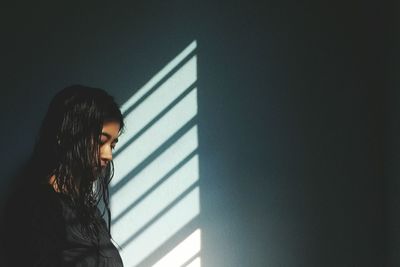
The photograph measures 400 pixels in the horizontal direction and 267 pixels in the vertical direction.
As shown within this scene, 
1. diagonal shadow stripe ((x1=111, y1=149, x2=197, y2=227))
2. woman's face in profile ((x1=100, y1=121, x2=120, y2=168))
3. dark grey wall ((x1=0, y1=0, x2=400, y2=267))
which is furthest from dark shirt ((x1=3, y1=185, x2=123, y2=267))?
dark grey wall ((x1=0, y1=0, x2=400, y2=267))

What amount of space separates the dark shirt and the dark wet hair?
6 cm

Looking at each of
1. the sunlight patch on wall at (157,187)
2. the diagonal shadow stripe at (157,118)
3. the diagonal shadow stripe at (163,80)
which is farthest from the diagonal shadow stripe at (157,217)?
the diagonal shadow stripe at (163,80)

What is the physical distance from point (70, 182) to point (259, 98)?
81 cm

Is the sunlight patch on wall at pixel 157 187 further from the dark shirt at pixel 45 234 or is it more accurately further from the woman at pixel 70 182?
the dark shirt at pixel 45 234

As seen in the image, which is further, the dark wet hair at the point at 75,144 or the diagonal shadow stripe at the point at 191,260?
the diagonal shadow stripe at the point at 191,260

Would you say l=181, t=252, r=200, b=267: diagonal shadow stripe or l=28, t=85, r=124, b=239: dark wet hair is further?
l=181, t=252, r=200, b=267: diagonal shadow stripe

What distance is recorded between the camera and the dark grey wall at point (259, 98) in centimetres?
184

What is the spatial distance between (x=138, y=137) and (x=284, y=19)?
0.74 m

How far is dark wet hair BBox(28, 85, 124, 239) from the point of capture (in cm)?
141

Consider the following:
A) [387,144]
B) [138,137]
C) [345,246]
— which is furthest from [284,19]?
[345,246]

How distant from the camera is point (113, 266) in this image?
1433 mm

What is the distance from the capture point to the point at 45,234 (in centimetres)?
128

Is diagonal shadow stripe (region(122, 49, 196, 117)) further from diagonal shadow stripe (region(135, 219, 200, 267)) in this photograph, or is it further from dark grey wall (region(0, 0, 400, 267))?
diagonal shadow stripe (region(135, 219, 200, 267))

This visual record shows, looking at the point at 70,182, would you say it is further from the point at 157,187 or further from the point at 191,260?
the point at 191,260
